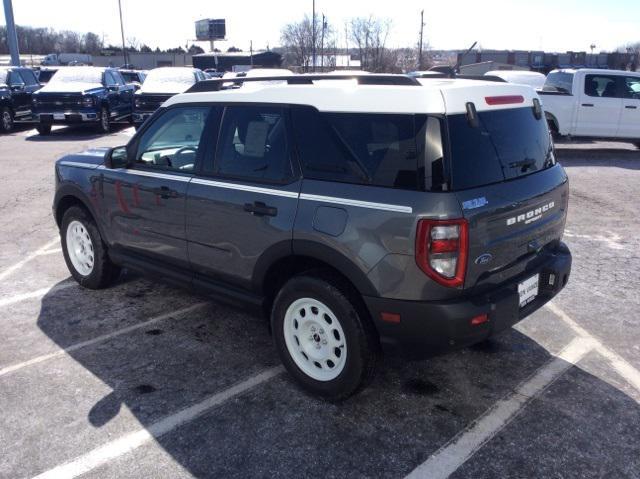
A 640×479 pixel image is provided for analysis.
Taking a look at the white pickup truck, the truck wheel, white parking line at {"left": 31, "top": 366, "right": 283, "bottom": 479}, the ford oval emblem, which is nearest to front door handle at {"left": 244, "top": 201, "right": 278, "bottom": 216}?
white parking line at {"left": 31, "top": 366, "right": 283, "bottom": 479}

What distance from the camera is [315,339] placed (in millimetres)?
3566

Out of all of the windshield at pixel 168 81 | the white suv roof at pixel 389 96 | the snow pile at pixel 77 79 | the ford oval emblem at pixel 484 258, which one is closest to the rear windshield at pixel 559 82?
the windshield at pixel 168 81

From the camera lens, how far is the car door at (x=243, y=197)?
349 centimetres

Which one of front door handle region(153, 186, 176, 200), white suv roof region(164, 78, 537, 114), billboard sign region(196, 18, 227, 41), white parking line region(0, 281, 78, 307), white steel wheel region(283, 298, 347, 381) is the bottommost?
white parking line region(0, 281, 78, 307)

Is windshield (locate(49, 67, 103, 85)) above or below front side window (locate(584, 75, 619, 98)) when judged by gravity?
above

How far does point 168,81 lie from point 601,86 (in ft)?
38.0

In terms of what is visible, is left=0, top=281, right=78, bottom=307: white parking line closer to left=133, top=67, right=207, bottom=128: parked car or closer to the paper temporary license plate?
the paper temporary license plate

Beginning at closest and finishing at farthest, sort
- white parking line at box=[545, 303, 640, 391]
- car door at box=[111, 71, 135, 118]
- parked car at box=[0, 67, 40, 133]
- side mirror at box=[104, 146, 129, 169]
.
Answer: white parking line at box=[545, 303, 640, 391] < side mirror at box=[104, 146, 129, 169] < parked car at box=[0, 67, 40, 133] < car door at box=[111, 71, 135, 118]

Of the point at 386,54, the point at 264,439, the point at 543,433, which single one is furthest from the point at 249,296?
the point at 386,54

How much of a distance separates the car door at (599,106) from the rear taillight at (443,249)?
12160mm

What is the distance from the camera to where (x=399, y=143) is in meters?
3.04

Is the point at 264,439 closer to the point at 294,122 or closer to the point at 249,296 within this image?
the point at 249,296

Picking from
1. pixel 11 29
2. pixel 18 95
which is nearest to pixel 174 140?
pixel 18 95

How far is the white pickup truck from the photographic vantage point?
13.4 m
